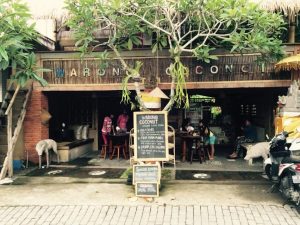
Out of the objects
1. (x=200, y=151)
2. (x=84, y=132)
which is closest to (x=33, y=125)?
(x=84, y=132)

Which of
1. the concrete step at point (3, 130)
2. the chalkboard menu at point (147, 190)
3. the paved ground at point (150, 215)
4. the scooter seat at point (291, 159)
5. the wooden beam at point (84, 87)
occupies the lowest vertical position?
the paved ground at point (150, 215)

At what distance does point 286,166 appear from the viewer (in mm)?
7379

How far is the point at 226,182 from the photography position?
928cm

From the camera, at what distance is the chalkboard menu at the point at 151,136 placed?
8.51 m

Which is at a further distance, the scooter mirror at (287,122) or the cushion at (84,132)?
the cushion at (84,132)

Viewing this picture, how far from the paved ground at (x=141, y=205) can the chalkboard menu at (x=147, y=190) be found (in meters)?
0.14

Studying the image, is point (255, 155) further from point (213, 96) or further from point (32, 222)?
point (32, 222)

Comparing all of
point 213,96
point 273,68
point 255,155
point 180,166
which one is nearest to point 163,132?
point 180,166

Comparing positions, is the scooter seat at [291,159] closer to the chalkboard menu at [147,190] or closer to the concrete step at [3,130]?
Answer: the chalkboard menu at [147,190]

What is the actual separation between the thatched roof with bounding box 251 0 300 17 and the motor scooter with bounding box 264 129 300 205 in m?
4.37

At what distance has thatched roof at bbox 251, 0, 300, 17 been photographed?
10.5 m

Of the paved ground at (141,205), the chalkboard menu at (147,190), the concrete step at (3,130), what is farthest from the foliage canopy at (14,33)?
the concrete step at (3,130)

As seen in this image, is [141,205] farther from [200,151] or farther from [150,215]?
[200,151]

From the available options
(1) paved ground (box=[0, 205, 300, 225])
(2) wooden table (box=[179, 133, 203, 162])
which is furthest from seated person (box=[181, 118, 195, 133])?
(1) paved ground (box=[0, 205, 300, 225])
